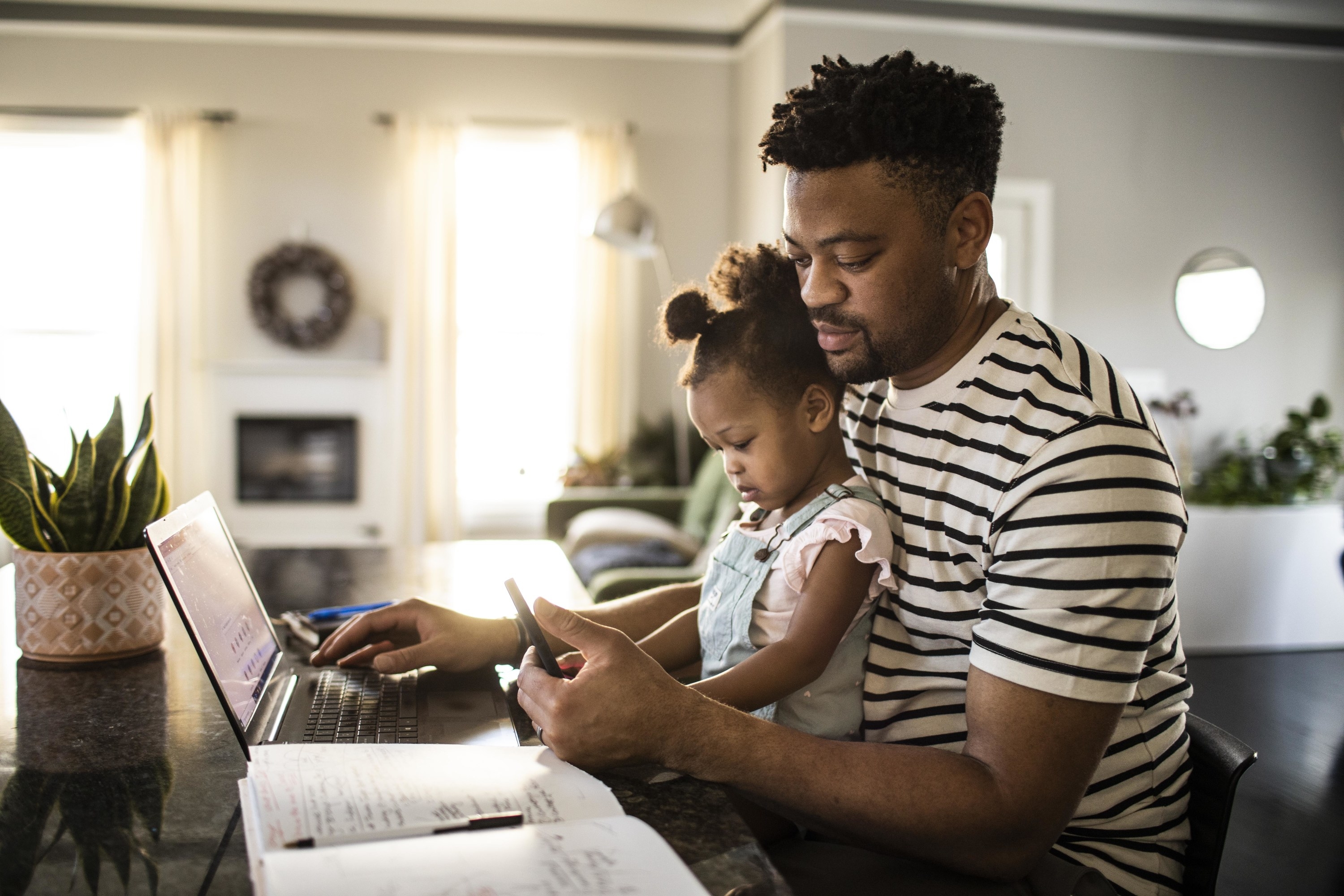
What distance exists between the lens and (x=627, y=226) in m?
4.73

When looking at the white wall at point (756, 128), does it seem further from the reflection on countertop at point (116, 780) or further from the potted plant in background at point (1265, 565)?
the reflection on countertop at point (116, 780)

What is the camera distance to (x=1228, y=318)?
5688 mm

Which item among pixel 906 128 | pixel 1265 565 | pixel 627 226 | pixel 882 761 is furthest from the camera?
pixel 627 226

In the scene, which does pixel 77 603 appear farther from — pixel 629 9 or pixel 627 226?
pixel 629 9

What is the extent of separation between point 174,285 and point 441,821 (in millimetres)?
5791

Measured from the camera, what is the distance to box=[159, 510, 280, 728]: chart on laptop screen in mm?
1012

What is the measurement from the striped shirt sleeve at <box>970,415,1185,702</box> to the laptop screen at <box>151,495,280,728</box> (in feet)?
2.57

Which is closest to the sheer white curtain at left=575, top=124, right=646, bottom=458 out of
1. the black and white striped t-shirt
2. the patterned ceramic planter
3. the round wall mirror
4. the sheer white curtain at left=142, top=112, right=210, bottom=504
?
the sheer white curtain at left=142, top=112, right=210, bottom=504

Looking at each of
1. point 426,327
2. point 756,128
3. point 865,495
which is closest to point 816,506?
point 865,495

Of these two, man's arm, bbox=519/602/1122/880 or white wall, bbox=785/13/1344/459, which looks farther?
white wall, bbox=785/13/1344/459

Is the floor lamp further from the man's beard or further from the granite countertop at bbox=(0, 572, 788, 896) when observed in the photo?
the granite countertop at bbox=(0, 572, 788, 896)

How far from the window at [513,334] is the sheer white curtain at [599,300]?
0.30 ft

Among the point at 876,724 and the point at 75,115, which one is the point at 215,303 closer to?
the point at 75,115

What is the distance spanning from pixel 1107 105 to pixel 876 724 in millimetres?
5386
